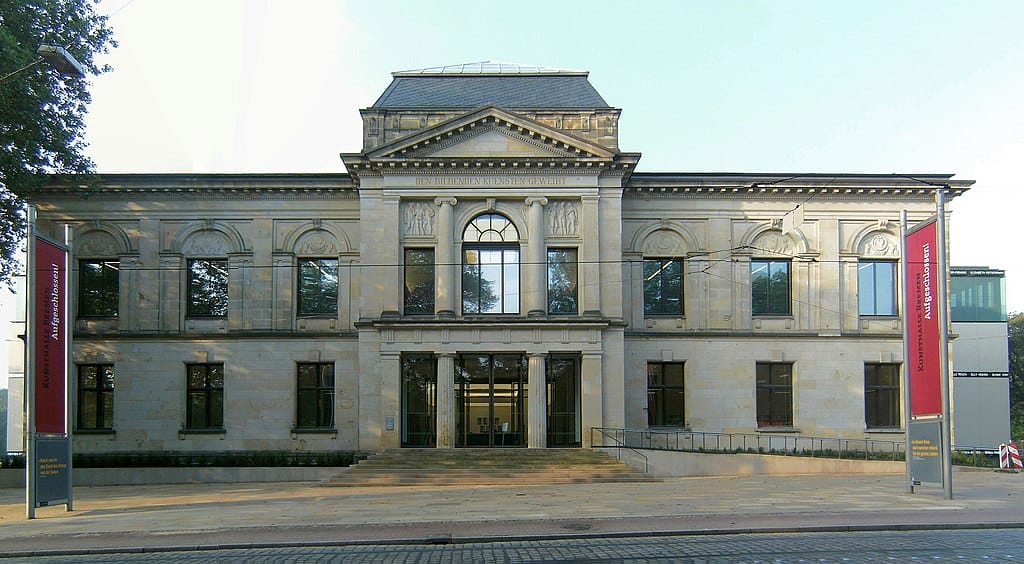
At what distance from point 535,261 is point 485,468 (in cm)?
838

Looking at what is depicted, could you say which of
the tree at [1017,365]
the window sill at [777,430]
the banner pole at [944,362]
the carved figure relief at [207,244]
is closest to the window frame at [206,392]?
the carved figure relief at [207,244]

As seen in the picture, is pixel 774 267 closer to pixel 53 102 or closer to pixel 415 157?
pixel 415 157

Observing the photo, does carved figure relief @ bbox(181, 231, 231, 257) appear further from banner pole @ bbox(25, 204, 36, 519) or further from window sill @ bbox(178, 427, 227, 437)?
banner pole @ bbox(25, 204, 36, 519)

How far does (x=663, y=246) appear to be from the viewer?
127ft

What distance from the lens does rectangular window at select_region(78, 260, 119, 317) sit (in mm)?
38250

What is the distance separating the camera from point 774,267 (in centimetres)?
3900

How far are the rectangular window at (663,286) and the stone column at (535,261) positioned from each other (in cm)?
537

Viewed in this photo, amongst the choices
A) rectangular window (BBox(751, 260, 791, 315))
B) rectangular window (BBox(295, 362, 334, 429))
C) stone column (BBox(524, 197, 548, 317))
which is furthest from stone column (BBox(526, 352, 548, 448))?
rectangular window (BBox(751, 260, 791, 315))

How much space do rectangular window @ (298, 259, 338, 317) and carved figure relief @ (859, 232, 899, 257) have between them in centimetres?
2235

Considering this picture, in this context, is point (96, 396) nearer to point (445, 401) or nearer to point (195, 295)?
point (195, 295)

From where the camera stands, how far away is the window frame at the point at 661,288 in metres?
38.4

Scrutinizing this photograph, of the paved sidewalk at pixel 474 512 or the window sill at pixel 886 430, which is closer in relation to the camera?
the paved sidewalk at pixel 474 512

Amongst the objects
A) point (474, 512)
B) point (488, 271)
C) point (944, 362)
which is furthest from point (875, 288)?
point (474, 512)

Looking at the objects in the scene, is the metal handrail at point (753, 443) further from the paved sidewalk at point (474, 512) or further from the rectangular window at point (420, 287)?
the rectangular window at point (420, 287)
